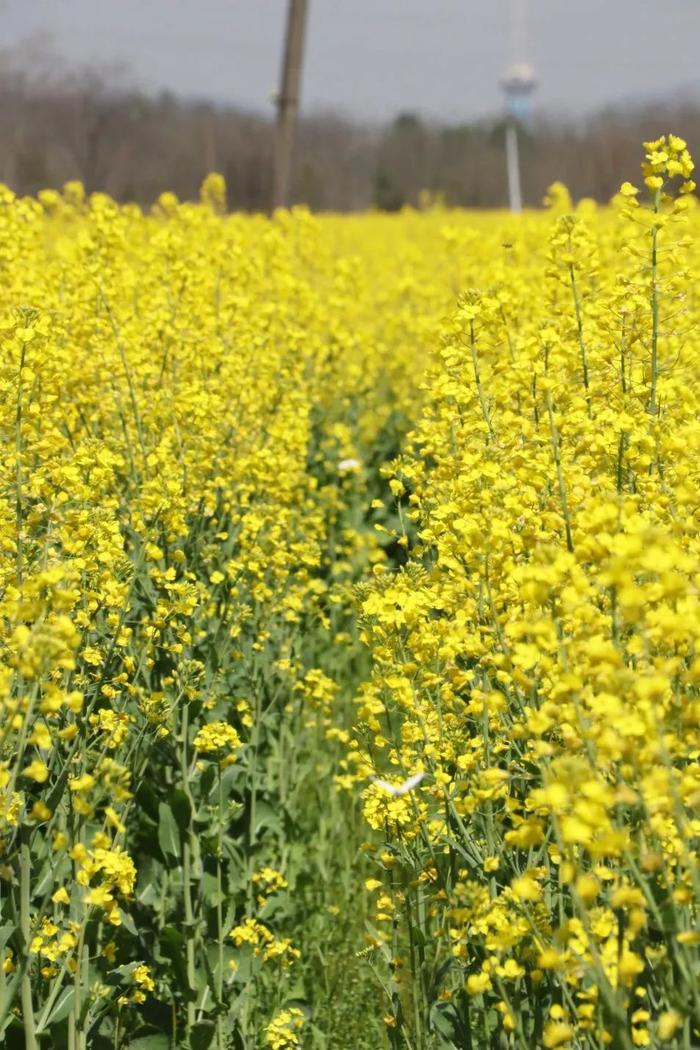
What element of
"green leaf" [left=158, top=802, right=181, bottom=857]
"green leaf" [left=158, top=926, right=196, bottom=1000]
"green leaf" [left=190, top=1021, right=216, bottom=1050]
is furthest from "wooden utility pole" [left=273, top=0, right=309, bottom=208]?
"green leaf" [left=190, top=1021, right=216, bottom=1050]

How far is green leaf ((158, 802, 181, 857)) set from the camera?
310 cm

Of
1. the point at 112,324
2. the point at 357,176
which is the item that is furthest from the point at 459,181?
the point at 112,324

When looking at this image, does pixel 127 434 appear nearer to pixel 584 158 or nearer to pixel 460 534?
pixel 460 534

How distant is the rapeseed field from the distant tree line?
14.3m

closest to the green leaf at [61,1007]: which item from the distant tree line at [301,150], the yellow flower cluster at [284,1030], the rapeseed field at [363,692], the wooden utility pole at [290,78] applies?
the rapeseed field at [363,692]

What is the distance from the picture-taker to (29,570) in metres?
2.45

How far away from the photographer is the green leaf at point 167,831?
3.10 metres

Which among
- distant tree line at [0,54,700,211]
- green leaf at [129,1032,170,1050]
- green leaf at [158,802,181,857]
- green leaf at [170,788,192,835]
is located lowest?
green leaf at [129,1032,170,1050]

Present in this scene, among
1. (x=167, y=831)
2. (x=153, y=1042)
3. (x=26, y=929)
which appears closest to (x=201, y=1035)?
(x=153, y=1042)

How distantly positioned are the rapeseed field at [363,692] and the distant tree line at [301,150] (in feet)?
47.0

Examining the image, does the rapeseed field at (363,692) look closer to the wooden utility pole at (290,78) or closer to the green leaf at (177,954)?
the green leaf at (177,954)

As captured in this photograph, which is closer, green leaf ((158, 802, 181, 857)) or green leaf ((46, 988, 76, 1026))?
green leaf ((46, 988, 76, 1026))

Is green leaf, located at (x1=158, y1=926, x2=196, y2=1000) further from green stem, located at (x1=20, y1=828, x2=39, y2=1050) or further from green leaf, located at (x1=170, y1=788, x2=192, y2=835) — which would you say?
green stem, located at (x1=20, y1=828, x2=39, y2=1050)

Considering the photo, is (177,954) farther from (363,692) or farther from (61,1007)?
(363,692)
